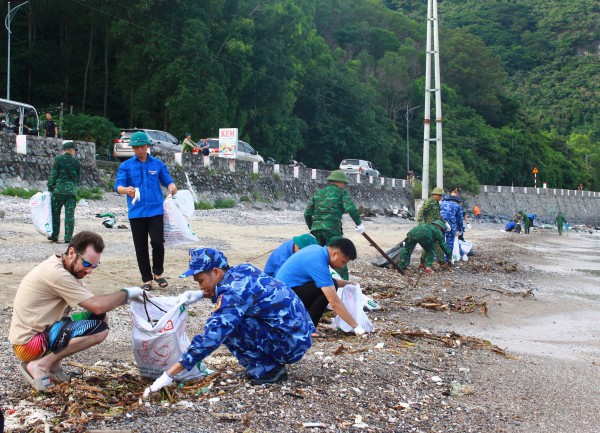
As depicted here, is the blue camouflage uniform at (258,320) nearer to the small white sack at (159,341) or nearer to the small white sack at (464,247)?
the small white sack at (159,341)

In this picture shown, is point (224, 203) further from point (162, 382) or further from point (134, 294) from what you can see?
point (162, 382)

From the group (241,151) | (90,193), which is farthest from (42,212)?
(241,151)

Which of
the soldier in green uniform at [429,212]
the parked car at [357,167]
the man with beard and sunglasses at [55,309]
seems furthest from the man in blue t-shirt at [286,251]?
the parked car at [357,167]

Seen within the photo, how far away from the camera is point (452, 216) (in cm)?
1334

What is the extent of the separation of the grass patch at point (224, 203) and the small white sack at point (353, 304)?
16856 millimetres

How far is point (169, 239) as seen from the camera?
783 centimetres

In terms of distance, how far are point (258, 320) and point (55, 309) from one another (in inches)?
48.1

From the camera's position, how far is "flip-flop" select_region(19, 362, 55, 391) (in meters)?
4.36

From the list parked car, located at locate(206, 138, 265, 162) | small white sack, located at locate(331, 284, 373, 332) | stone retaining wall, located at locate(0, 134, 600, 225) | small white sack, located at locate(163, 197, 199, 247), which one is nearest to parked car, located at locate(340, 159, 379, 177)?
stone retaining wall, located at locate(0, 134, 600, 225)

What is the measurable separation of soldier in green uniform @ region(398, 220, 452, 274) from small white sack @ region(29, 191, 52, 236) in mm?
5396

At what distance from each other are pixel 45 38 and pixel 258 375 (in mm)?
38718

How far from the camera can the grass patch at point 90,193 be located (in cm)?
1879

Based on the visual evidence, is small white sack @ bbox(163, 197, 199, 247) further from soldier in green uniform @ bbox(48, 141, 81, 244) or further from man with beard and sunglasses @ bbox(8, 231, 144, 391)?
soldier in green uniform @ bbox(48, 141, 81, 244)

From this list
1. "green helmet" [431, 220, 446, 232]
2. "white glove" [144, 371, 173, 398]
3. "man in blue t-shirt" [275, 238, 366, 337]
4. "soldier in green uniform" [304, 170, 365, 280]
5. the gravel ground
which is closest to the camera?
the gravel ground
